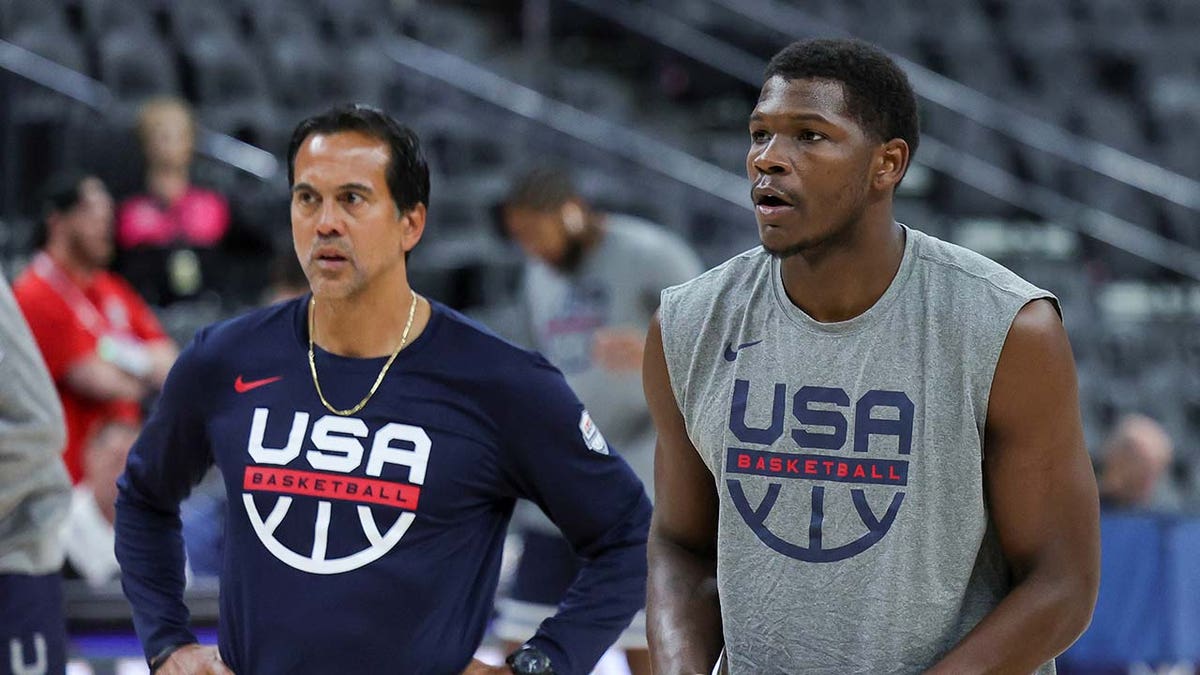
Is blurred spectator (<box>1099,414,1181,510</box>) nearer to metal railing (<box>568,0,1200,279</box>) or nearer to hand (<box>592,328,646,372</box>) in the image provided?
hand (<box>592,328,646,372</box>)

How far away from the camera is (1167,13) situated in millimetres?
13438

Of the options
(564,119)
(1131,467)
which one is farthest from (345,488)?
(564,119)

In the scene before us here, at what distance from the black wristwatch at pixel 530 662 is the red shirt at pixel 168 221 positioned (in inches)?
191

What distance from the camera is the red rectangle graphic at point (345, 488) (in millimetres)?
2662

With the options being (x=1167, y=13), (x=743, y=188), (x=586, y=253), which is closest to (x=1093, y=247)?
(x=743, y=188)

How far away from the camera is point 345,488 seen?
2.66 m

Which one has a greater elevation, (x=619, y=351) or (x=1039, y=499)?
(x=619, y=351)

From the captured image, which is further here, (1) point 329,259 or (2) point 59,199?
(2) point 59,199

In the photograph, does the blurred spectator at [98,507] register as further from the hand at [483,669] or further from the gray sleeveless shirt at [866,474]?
the gray sleeveless shirt at [866,474]

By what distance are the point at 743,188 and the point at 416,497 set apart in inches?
293

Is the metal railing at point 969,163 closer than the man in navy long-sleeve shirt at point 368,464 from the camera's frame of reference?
No

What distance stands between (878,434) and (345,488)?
93 centimetres

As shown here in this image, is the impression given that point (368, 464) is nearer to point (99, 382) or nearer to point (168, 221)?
point (99, 382)

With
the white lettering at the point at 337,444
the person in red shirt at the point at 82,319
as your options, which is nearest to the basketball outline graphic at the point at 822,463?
the white lettering at the point at 337,444
